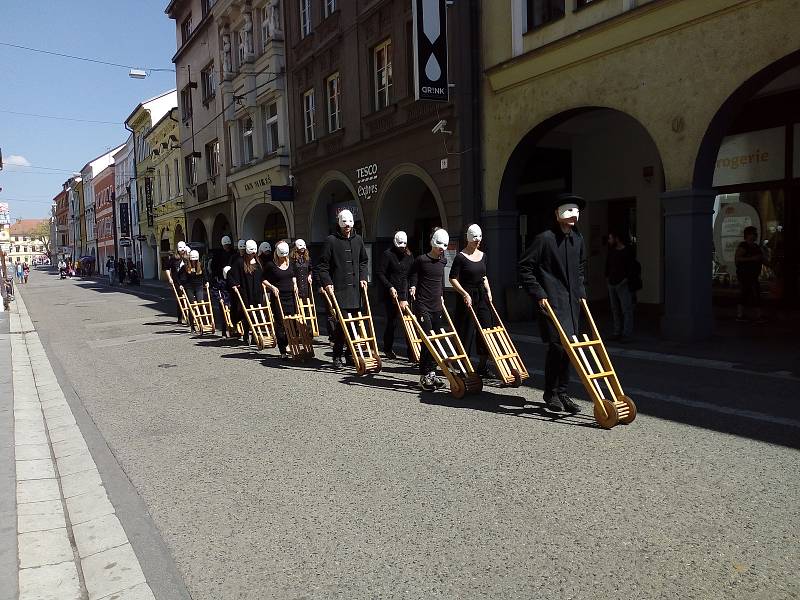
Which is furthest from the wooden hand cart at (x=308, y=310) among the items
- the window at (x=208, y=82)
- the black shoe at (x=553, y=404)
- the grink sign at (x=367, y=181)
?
the window at (x=208, y=82)

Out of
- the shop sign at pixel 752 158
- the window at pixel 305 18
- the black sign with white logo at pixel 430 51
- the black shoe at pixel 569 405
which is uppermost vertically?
the window at pixel 305 18

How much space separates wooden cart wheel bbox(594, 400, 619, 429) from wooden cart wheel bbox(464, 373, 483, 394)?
1510 millimetres

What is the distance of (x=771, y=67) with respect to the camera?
8422 mm

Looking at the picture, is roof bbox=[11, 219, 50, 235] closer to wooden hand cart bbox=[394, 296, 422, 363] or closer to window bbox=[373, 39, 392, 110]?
window bbox=[373, 39, 392, 110]

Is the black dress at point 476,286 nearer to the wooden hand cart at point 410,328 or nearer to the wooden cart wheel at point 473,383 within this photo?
the wooden cart wheel at point 473,383

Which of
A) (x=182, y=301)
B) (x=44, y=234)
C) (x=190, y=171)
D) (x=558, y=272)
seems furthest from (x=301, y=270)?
(x=44, y=234)

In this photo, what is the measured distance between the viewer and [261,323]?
10.9m

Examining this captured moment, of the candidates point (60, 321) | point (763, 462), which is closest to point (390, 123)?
point (60, 321)

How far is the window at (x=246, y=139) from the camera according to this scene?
25.9 meters

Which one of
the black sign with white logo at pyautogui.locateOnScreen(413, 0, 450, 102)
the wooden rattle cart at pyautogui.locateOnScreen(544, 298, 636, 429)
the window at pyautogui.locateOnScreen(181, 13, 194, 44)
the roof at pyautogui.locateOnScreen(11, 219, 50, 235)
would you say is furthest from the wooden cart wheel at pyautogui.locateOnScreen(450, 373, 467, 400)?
the roof at pyautogui.locateOnScreen(11, 219, 50, 235)

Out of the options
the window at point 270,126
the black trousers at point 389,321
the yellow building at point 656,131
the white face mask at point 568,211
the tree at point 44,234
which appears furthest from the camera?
the tree at point 44,234

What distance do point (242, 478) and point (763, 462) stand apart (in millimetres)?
3650

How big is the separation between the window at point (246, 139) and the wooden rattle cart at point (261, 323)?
16111 mm

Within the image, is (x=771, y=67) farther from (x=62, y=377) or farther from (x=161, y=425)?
(x=62, y=377)
